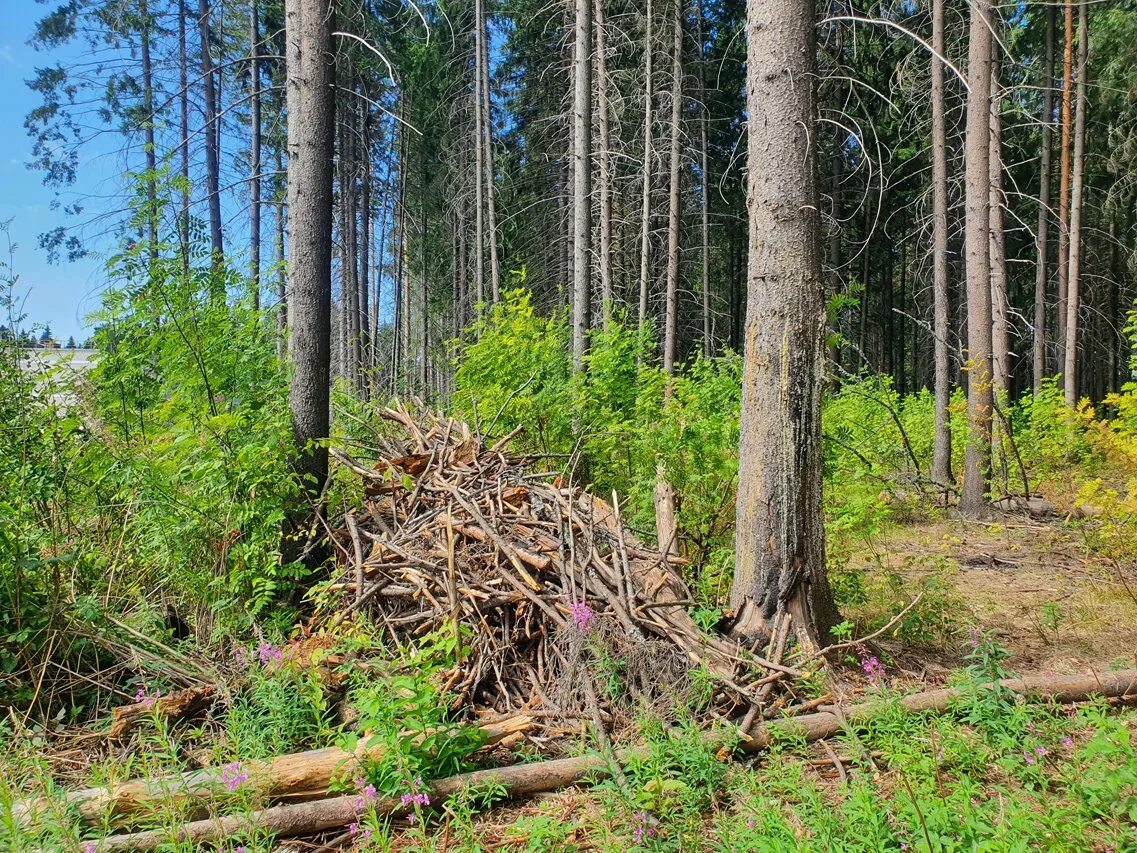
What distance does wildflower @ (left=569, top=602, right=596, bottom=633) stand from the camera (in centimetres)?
354

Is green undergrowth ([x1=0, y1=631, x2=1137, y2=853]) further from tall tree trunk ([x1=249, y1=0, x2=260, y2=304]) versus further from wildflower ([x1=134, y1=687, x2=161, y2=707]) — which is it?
tall tree trunk ([x1=249, y1=0, x2=260, y2=304])

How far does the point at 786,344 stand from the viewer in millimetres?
3781

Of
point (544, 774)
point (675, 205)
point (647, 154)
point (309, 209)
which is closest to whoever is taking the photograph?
point (544, 774)

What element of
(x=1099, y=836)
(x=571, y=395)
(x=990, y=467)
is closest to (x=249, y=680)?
(x=1099, y=836)

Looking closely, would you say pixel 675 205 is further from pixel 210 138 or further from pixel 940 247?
pixel 210 138

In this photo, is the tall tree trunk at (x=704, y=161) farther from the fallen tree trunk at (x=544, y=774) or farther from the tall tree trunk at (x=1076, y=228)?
the fallen tree trunk at (x=544, y=774)

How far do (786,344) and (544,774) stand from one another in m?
2.53

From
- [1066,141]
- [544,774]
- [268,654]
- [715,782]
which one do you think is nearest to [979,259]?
[715,782]

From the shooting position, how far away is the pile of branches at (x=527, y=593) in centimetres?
346

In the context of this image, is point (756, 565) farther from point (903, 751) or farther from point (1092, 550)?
point (1092, 550)

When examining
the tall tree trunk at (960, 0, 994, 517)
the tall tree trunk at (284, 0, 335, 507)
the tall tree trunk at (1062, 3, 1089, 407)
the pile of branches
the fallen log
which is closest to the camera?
the fallen log

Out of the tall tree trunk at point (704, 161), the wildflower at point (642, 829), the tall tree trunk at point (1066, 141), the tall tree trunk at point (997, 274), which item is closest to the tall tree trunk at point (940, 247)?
the tall tree trunk at point (997, 274)

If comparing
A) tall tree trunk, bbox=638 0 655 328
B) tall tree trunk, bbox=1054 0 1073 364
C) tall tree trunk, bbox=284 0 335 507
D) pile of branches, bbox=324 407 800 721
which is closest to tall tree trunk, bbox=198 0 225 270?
tall tree trunk, bbox=638 0 655 328

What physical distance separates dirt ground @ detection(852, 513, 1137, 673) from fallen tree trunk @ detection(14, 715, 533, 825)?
12.6 feet
